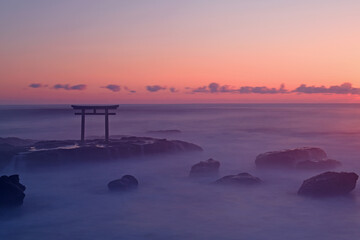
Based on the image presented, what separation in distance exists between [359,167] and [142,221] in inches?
631

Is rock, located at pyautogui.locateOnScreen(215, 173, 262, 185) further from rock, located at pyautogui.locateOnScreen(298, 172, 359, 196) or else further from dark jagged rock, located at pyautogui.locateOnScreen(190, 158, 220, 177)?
rock, located at pyautogui.locateOnScreen(298, 172, 359, 196)

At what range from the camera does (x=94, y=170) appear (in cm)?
2108

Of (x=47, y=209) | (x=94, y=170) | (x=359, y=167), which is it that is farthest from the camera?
(x=359, y=167)

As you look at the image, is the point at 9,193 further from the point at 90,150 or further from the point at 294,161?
the point at 294,161

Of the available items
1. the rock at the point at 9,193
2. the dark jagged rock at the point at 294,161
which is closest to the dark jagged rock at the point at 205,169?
the dark jagged rock at the point at 294,161

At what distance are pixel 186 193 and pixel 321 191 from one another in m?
5.79

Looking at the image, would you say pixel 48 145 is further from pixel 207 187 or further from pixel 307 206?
pixel 307 206

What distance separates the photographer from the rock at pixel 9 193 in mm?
13852

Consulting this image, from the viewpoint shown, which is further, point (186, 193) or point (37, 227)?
point (186, 193)

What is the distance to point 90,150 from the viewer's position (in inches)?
891

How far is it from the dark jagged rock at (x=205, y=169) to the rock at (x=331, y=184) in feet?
19.4

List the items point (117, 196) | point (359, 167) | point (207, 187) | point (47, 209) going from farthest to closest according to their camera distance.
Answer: point (359, 167), point (207, 187), point (117, 196), point (47, 209)

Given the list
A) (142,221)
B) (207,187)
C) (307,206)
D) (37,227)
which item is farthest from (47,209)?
(307,206)

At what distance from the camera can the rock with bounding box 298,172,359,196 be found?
50.6 ft
